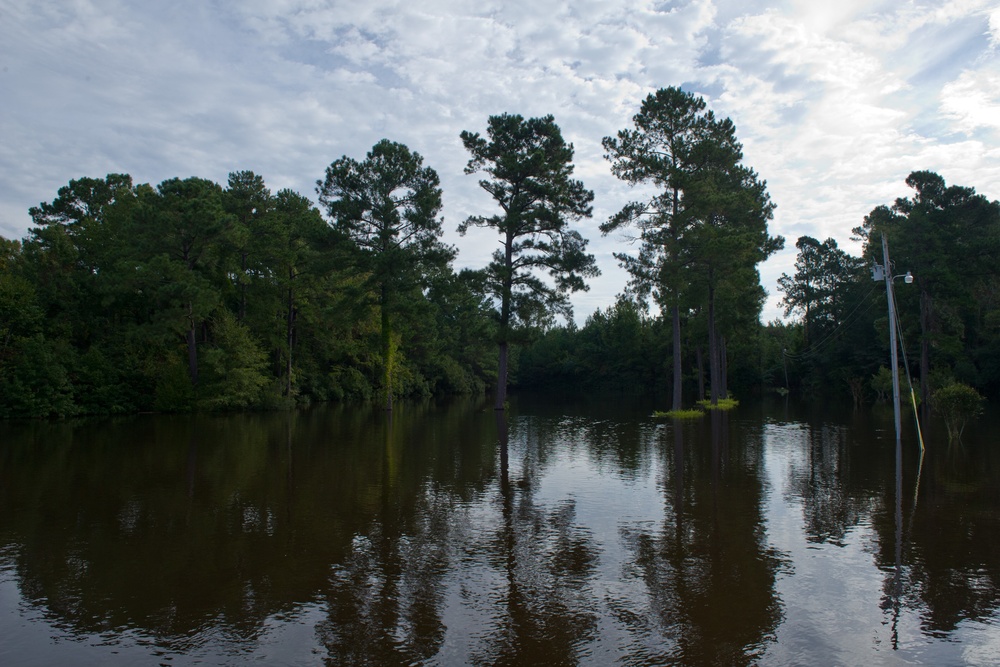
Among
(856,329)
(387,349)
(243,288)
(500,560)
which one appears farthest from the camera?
(856,329)

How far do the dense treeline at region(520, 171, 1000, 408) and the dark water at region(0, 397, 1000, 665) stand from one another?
35.9 feet

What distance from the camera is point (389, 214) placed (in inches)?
1405

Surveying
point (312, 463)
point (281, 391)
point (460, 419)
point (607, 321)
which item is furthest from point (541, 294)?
point (607, 321)

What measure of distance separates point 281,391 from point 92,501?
2802 centimetres

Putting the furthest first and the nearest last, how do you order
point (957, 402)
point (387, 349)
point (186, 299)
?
point (387, 349), point (186, 299), point (957, 402)

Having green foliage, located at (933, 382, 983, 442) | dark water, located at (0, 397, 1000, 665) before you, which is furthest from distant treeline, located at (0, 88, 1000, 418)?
dark water, located at (0, 397, 1000, 665)

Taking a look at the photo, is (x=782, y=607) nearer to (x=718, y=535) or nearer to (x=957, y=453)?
(x=718, y=535)

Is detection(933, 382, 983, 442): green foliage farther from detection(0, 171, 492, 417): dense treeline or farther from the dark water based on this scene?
detection(0, 171, 492, 417): dense treeline

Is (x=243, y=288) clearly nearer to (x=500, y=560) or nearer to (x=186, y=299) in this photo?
(x=186, y=299)

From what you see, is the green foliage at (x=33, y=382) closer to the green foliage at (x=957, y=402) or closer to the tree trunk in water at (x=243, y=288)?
the tree trunk in water at (x=243, y=288)

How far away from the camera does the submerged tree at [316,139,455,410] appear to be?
35250mm

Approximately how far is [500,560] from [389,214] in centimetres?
2989

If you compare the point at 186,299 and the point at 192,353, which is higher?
the point at 186,299

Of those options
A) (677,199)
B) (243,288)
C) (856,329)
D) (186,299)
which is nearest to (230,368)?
(186,299)
